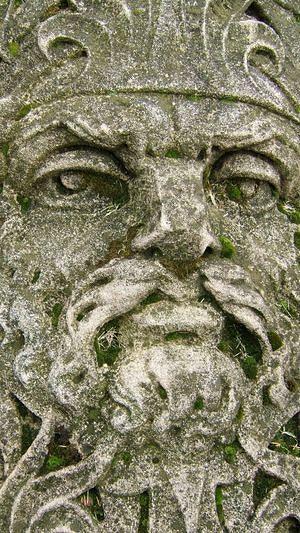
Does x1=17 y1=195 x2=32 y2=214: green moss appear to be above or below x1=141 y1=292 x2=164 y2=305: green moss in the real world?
above

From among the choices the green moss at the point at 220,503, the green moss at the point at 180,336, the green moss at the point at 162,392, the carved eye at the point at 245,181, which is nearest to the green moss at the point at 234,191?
the carved eye at the point at 245,181

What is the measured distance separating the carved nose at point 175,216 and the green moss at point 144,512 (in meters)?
0.87

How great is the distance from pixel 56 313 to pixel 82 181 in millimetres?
542

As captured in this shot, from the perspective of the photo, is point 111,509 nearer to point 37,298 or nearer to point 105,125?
point 37,298

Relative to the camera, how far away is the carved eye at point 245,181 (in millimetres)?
2699

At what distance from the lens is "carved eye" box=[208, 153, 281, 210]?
2.70 m

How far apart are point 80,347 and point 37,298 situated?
0.30m

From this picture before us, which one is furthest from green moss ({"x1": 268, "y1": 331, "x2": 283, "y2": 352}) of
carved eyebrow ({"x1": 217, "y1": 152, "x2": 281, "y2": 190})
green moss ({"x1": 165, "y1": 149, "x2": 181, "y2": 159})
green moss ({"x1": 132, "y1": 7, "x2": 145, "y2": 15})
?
green moss ({"x1": 132, "y1": 7, "x2": 145, "y2": 15})

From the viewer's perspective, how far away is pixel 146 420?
7.54 feet

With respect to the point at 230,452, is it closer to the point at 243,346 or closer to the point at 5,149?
the point at 243,346

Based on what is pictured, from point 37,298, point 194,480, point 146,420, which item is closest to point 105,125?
point 37,298

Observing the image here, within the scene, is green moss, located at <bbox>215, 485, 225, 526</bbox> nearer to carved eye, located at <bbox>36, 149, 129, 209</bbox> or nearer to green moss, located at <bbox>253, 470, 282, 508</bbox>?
green moss, located at <bbox>253, 470, 282, 508</bbox>

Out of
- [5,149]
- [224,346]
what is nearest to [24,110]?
[5,149]

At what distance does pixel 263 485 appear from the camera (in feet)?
8.22
